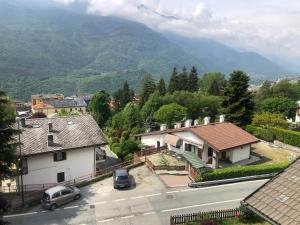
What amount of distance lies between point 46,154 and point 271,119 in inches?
1477

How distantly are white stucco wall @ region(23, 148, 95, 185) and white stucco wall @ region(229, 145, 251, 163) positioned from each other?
1670 cm

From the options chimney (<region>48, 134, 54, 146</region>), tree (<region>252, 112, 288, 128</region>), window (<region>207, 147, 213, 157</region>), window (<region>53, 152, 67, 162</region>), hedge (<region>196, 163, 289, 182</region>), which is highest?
chimney (<region>48, 134, 54, 146</region>)

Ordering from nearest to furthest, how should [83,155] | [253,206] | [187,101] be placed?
1. [253,206]
2. [83,155]
3. [187,101]

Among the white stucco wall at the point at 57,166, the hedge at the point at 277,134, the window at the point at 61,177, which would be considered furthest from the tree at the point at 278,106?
the window at the point at 61,177

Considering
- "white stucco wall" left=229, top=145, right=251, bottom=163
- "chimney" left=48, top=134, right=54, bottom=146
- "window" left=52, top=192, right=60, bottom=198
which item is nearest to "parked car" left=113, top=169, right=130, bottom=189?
"window" left=52, top=192, right=60, bottom=198

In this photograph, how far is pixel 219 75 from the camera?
13112cm

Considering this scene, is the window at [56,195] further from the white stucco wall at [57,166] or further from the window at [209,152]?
the window at [209,152]

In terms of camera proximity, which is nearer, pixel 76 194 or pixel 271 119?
pixel 76 194

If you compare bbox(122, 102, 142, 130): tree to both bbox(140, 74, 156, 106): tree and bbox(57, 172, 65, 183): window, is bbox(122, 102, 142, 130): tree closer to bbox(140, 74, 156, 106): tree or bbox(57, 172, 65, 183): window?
bbox(140, 74, 156, 106): tree

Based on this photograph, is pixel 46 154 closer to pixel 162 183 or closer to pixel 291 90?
pixel 162 183

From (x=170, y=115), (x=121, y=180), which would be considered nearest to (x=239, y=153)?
(x=121, y=180)

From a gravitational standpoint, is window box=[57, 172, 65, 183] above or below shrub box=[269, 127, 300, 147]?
below

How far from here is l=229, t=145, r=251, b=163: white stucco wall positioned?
42.6 meters

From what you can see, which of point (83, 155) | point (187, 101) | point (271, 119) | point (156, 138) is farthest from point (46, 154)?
point (187, 101)
